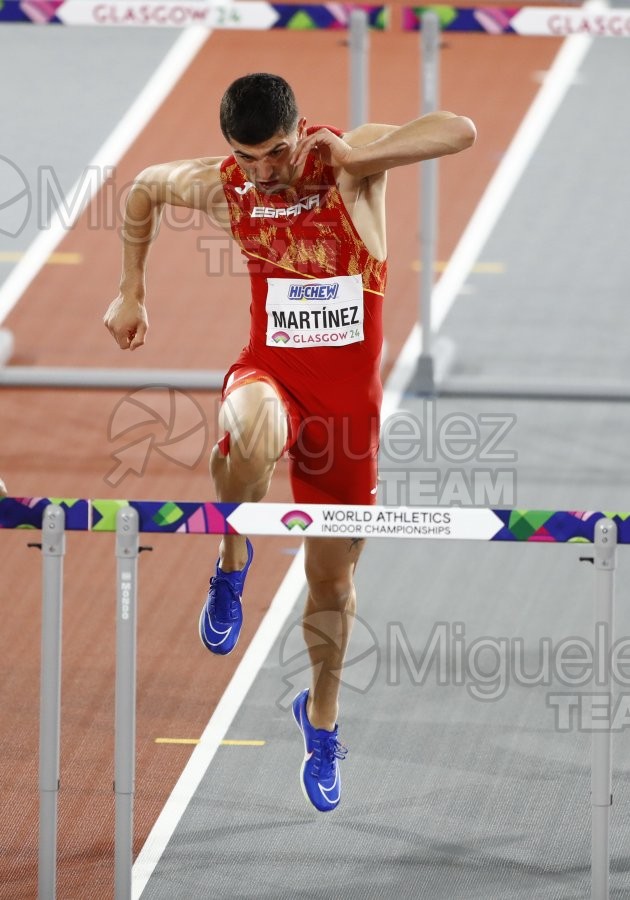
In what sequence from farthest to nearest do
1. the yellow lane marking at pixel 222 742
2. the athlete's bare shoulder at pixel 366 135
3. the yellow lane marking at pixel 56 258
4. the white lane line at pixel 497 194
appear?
the yellow lane marking at pixel 56 258 < the white lane line at pixel 497 194 < the yellow lane marking at pixel 222 742 < the athlete's bare shoulder at pixel 366 135

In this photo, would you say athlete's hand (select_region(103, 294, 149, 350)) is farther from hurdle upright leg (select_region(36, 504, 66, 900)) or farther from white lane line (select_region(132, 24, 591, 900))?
white lane line (select_region(132, 24, 591, 900))

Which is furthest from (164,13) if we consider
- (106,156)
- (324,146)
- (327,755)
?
(327,755)

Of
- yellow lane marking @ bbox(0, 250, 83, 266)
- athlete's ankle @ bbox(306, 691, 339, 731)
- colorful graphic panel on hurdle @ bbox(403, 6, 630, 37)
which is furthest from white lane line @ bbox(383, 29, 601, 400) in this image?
athlete's ankle @ bbox(306, 691, 339, 731)

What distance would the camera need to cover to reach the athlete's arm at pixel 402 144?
17.1ft

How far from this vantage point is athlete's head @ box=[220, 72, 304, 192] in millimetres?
5062

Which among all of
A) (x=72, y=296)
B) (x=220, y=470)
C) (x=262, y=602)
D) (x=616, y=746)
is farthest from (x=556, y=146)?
(x=220, y=470)

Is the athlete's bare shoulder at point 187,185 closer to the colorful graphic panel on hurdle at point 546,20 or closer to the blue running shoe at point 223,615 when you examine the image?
the blue running shoe at point 223,615

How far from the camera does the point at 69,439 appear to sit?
9.27 meters

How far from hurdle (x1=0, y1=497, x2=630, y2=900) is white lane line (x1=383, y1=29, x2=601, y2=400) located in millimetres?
4838

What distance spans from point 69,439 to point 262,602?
6.60 feet

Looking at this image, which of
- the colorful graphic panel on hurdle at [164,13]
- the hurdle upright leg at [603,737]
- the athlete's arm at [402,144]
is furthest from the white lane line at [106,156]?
the hurdle upright leg at [603,737]

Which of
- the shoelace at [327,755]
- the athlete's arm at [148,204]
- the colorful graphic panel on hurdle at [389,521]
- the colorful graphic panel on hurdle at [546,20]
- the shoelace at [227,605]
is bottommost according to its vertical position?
the shoelace at [327,755]

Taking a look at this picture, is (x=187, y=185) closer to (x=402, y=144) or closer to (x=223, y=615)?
(x=402, y=144)

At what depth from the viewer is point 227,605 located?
5.94 m
